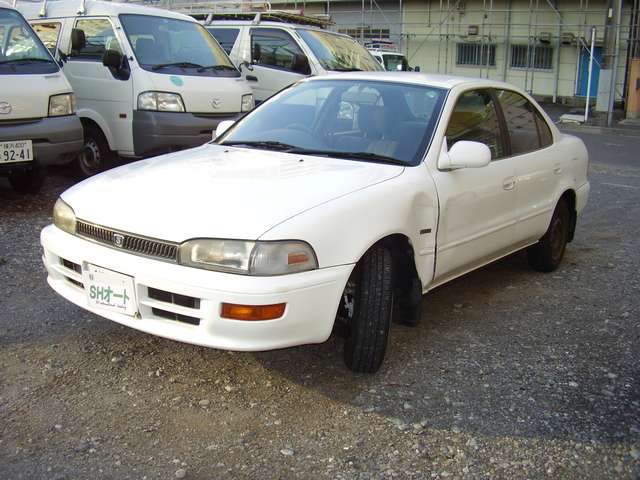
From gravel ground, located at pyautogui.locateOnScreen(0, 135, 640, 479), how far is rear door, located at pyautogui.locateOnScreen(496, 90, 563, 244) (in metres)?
0.57

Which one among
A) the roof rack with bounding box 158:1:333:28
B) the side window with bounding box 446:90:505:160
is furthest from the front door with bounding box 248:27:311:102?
the side window with bounding box 446:90:505:160

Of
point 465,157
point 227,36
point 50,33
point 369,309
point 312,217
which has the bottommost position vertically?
point 369,309

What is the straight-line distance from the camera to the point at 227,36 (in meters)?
11.3

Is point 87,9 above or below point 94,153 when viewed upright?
above

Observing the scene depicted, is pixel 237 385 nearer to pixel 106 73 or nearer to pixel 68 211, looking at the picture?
pixel 68 211

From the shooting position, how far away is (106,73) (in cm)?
800

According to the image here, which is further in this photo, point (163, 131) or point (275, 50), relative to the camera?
point (275, 50)

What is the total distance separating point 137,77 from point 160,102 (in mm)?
353

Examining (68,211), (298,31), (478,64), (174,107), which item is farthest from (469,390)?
(478,64)

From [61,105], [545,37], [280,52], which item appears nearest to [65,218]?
[61,105]

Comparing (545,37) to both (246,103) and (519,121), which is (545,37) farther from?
(519,121)

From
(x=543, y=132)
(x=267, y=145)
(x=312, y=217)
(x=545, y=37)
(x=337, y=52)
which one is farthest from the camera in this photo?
(x=545, y=37)

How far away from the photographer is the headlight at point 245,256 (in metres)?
3.08

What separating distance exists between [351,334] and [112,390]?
1.14 metres
